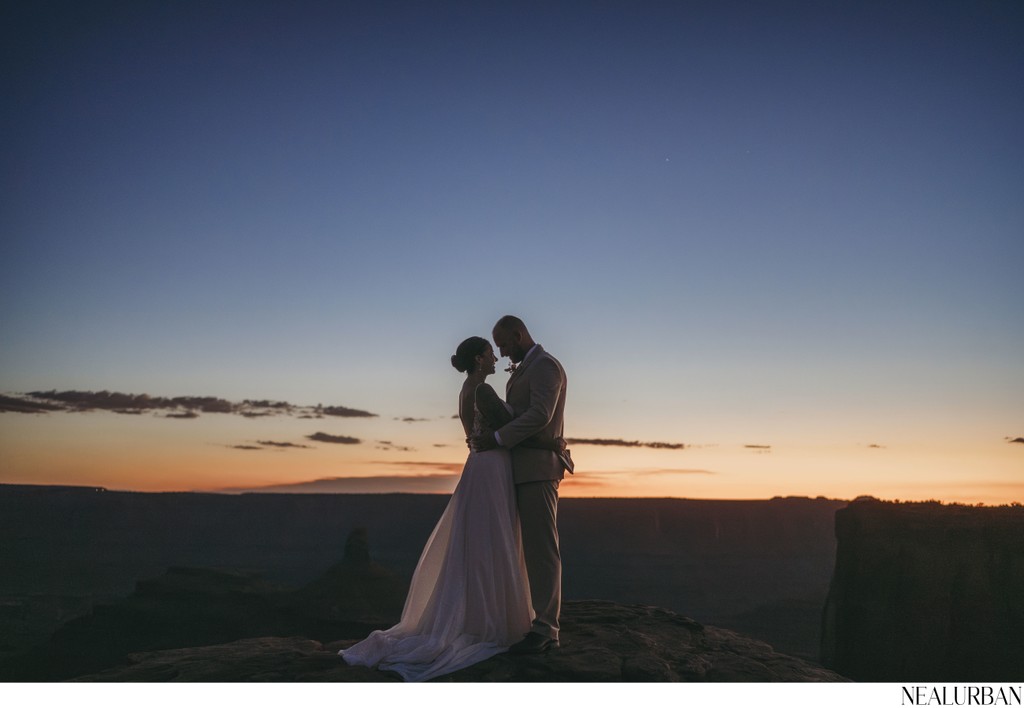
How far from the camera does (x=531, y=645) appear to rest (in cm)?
486

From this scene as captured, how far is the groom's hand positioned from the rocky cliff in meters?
27.4

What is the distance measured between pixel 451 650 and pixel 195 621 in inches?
1977

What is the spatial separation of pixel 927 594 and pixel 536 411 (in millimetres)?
30739

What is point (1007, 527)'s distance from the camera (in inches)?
1093

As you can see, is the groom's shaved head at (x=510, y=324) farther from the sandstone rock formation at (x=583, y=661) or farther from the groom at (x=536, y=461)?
the sandstone rock formation at (x=583, y=661)

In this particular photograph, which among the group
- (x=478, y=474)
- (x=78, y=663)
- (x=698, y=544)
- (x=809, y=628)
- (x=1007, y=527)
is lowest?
(x=78, y=663)

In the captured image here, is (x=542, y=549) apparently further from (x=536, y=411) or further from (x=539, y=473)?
(x=536, y=411)

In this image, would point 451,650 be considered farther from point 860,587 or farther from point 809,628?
point 809,628

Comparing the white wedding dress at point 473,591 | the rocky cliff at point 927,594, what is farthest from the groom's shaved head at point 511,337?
the rocky cliff at point 927,594

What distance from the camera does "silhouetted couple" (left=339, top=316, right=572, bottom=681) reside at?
4.97 metres

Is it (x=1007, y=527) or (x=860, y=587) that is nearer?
(x=1007, y=527)

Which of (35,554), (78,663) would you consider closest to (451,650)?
(78,663)

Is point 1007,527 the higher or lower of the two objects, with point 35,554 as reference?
higher

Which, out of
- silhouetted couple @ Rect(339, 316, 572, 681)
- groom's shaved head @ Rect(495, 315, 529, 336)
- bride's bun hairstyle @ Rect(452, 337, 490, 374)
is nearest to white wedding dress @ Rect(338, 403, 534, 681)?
silhouetted couple @ Rect(339, 316, 572, 681)
